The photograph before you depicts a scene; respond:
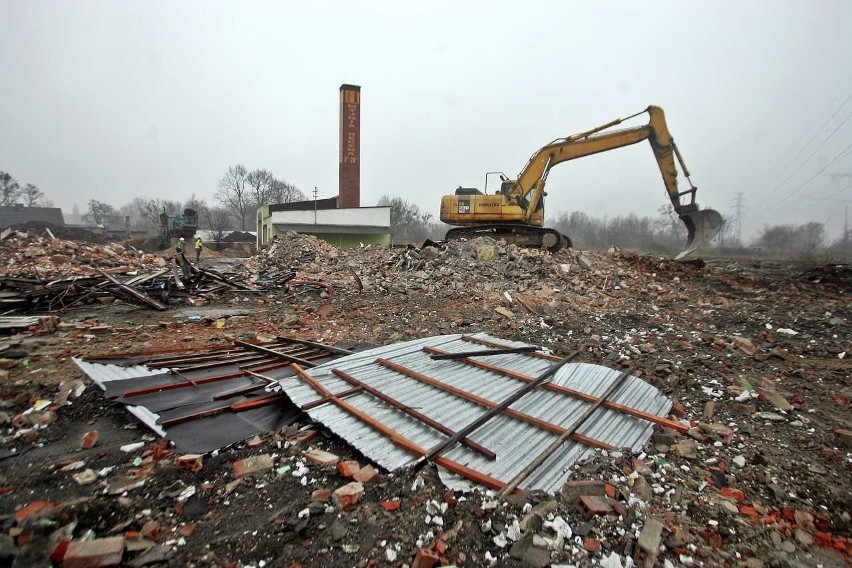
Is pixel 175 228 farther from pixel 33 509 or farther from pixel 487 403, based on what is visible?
pixel 487 403

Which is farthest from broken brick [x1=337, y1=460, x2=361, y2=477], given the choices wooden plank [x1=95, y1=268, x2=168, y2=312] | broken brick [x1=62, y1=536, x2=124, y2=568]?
wooden plank [x1=95, y1=268, x2=168, y2=312]

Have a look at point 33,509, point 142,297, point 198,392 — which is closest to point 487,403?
point 198,392

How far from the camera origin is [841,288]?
10688 mm

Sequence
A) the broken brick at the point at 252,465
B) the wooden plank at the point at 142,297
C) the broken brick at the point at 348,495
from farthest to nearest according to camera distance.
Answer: the wooden plank at the point at 142,297 < the broken brick at the point at 252,465 < the broken brick at the point at 348,495

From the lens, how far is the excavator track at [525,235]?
14.1 meters

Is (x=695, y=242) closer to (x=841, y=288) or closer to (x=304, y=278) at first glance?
(x=841, y=288)

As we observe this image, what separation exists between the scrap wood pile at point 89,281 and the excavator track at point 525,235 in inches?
277

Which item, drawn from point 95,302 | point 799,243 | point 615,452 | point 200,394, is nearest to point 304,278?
point 95,302

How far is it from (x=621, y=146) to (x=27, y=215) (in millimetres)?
50375

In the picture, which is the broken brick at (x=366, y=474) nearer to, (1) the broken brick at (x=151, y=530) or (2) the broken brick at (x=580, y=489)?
(1) the broken brick at (x=151, y=530)

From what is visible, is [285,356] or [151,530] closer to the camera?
[151,530]

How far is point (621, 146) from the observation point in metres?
13.7

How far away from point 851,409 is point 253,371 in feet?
20.7

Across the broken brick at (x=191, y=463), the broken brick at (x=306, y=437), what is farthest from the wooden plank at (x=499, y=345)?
the broken brick at (x=191, y=463)
